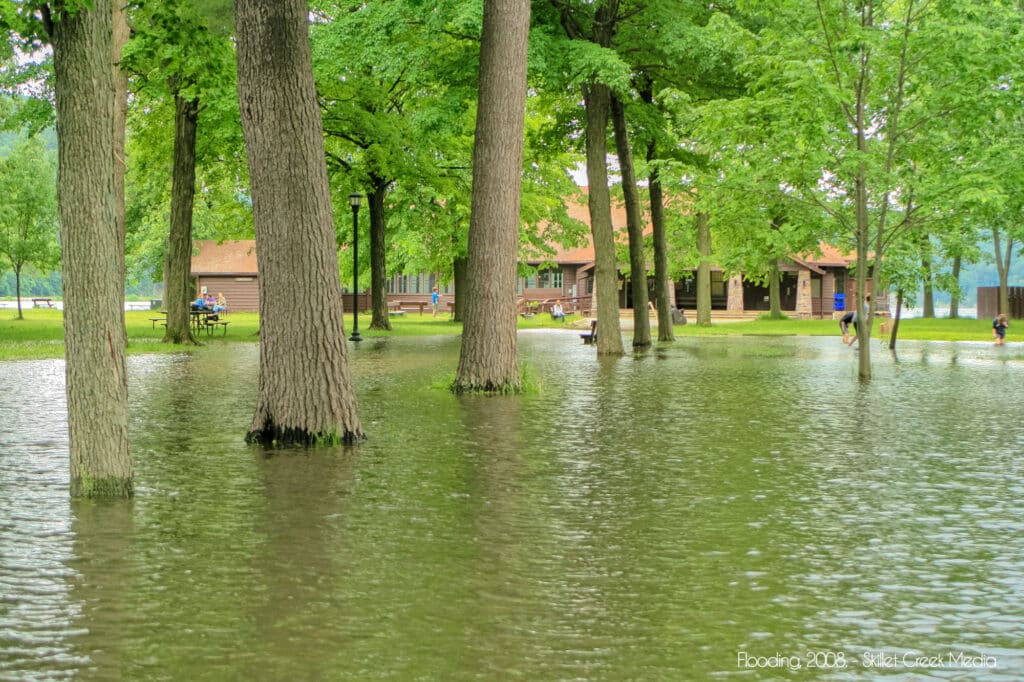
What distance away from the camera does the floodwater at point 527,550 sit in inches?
232

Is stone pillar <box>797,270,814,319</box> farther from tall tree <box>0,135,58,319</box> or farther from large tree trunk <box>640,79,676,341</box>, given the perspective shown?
tall tree <box>0,135,58,319</box>

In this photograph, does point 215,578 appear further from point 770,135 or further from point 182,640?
point 770,135

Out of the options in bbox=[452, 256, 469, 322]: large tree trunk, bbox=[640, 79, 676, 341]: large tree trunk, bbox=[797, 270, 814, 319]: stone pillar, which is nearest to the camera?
bbox=[640, 79, 676, 341]: large tree trunk

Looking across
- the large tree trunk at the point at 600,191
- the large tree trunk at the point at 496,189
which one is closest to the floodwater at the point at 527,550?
the large tree trunk at the point at 496,189

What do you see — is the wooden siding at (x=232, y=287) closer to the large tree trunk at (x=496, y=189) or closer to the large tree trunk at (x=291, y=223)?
the large tree trunk at (x=496, y=189)

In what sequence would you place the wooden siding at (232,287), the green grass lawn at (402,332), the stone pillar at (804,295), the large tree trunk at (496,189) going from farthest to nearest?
the wooden siding at (232,287)
the stone pillar at (804,295)
the green grass lawn at (402,332)
the large tree trunk at (496,189)

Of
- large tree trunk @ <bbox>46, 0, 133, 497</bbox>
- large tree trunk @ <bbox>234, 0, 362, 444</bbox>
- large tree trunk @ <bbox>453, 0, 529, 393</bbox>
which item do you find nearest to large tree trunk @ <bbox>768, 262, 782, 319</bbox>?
large tree trunk @ <bbox>453, 0, 529, 393</bbox>

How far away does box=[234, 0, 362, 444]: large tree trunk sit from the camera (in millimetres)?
12492

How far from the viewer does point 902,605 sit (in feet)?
22.3

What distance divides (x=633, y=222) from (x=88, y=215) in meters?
25.8

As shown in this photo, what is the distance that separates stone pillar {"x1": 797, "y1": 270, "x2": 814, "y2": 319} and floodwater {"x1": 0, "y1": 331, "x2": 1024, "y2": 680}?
187 ft

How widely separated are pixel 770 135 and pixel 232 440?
13.7 metres

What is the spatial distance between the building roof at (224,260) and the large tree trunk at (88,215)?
232 ft

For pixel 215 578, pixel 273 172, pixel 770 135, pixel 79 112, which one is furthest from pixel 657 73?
pixel 215 578
